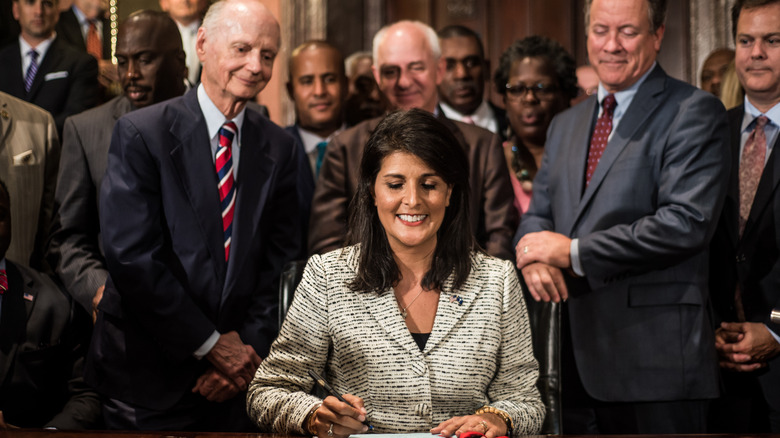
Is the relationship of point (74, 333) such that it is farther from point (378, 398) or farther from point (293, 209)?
point (378, 398)

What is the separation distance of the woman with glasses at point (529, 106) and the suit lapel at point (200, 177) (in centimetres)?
142

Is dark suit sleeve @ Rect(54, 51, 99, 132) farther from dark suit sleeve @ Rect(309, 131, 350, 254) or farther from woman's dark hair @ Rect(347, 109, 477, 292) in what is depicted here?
woman's dark hair @ Rect(347, 109, 477, 292)

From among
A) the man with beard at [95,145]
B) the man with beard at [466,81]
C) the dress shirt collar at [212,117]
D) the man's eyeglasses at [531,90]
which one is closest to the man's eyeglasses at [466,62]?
the man with beard at [466,81]

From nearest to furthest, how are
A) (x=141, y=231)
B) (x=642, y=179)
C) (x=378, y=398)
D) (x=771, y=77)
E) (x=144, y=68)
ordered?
1. (x=378, y=398)
2. (x=141, y=231)
3. (x=642, y=179)
4. (x=771, y=77)
5. (x=144, y=68)

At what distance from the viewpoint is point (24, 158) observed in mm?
3375

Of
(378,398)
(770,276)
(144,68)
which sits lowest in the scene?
(378,398)

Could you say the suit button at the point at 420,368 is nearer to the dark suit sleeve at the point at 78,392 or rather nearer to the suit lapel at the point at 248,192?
the suit lapel at the point at 248,192

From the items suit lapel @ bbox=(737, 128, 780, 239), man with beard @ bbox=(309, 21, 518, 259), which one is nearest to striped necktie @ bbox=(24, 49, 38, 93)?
man with beard @ bbox=(309, 21, 518, 259)

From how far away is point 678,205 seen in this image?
9.36 feet

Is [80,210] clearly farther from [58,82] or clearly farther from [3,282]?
[58,82]

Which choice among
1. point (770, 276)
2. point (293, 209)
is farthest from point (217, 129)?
point (770, 276)

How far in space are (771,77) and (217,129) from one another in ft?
6.75

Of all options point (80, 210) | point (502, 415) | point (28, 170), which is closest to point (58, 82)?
point (28, 170)

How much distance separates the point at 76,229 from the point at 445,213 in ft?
4.66
